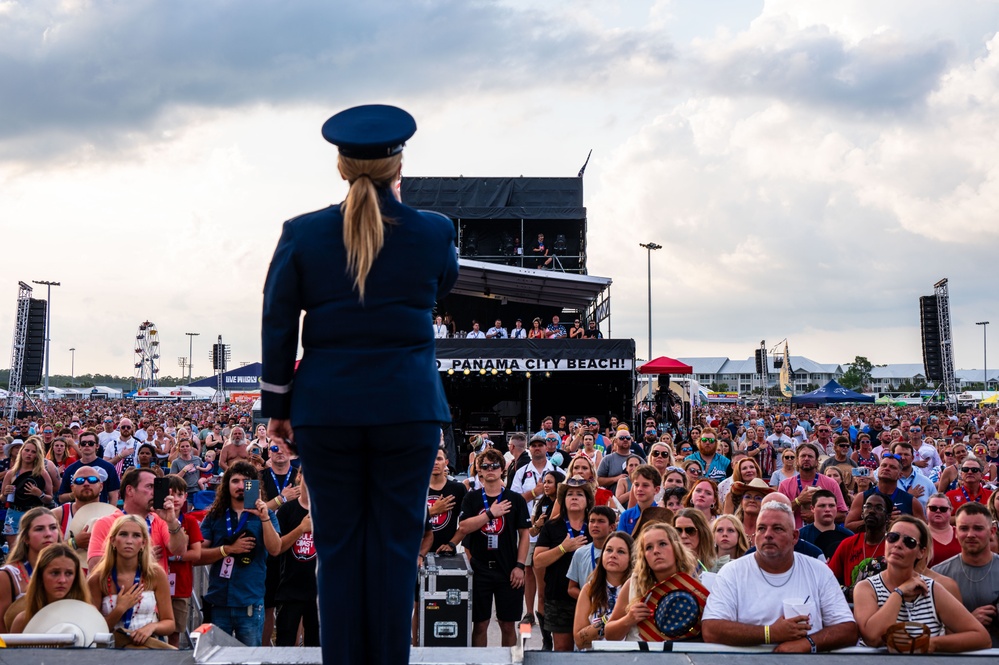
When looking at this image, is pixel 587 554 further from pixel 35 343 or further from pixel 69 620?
pixel 35 343

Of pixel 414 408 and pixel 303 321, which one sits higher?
pixel 303 321

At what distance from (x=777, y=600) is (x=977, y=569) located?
6.42ft

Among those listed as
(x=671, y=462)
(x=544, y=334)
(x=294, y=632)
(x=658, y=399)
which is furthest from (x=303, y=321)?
(x=544, y=334)

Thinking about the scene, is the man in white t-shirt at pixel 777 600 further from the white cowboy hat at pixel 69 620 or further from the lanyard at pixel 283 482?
the lanyard at pixel 283 482

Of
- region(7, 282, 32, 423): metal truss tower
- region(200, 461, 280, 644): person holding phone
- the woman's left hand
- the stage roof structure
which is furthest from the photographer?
region(7, 282, 32, 423): metal truss tower

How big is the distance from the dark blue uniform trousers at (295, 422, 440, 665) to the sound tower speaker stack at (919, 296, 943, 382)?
30204 mm

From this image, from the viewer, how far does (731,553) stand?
264 inches

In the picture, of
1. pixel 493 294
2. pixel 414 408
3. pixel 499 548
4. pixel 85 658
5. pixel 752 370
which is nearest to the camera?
pixel 414 408

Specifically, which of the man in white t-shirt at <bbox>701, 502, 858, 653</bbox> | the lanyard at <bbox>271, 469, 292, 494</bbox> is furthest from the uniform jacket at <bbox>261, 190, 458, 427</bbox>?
the lanyard at <bbox>271, 469, 292, 494</bbox>

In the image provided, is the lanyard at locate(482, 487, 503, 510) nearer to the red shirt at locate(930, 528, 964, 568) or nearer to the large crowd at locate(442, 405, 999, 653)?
the large crowd at locate(442, 405, 999, 653)

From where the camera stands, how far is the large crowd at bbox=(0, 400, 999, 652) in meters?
4.90

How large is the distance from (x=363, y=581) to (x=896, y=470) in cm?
756

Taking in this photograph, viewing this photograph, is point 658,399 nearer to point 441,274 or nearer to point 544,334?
point 544,334

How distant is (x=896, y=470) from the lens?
895 cm
